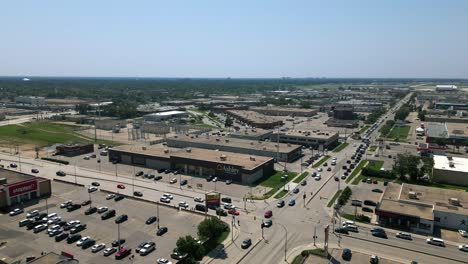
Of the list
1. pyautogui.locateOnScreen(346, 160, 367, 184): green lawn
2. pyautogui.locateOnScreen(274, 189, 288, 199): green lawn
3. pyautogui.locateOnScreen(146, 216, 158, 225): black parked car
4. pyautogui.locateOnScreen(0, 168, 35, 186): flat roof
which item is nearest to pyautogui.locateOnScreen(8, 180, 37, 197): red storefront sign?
pyautogui.locateOnScreen(0, 168, 35, 186): flat roof

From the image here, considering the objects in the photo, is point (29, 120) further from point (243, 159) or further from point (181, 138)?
point (243, 159)

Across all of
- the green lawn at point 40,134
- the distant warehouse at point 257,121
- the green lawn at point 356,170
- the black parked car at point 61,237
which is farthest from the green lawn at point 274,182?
the green lawn at point 40,134

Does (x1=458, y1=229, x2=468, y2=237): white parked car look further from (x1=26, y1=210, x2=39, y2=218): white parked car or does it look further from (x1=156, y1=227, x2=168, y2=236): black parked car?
(x1=26, y1=210, x2=39, y2=218): white parked car

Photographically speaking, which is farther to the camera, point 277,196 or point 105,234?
point 277,196

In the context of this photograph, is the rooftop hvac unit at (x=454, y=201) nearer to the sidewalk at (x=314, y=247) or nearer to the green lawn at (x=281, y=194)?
the sidewalk at (x=314, y=247)

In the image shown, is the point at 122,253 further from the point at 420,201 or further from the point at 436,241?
the point at 420,201

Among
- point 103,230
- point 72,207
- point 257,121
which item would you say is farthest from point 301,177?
point 257,121

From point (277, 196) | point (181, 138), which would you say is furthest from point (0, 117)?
point (277, 196)
